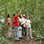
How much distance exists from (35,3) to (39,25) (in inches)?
117

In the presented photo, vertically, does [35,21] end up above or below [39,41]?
above

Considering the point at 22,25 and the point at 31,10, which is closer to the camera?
the point at 22,25

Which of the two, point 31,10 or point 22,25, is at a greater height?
point 31,10

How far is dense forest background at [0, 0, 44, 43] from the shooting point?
12.6 m

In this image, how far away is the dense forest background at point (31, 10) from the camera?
41.2ft

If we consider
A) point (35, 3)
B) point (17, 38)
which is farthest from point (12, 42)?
point (35, 3)

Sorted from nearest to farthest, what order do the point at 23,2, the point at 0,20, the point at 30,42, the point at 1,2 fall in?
1. the point at 0,20
2. the point at 30,42
3. the point at 1,2
4. the point at 23,2

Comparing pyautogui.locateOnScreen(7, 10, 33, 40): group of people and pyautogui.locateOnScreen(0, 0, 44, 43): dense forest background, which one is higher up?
pyautogui.locateOnScreen(0, 0, 44, 43): dense forest background

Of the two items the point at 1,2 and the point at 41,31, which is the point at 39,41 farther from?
the point at 1,2

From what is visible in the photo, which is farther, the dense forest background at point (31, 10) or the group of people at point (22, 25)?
the dense forest background at point (31, 10)

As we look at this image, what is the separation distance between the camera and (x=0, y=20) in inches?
387

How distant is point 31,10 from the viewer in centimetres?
1417

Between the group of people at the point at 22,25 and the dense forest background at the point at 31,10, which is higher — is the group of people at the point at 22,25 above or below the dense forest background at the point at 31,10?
below

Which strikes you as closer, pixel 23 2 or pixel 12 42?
pixel 12 42
